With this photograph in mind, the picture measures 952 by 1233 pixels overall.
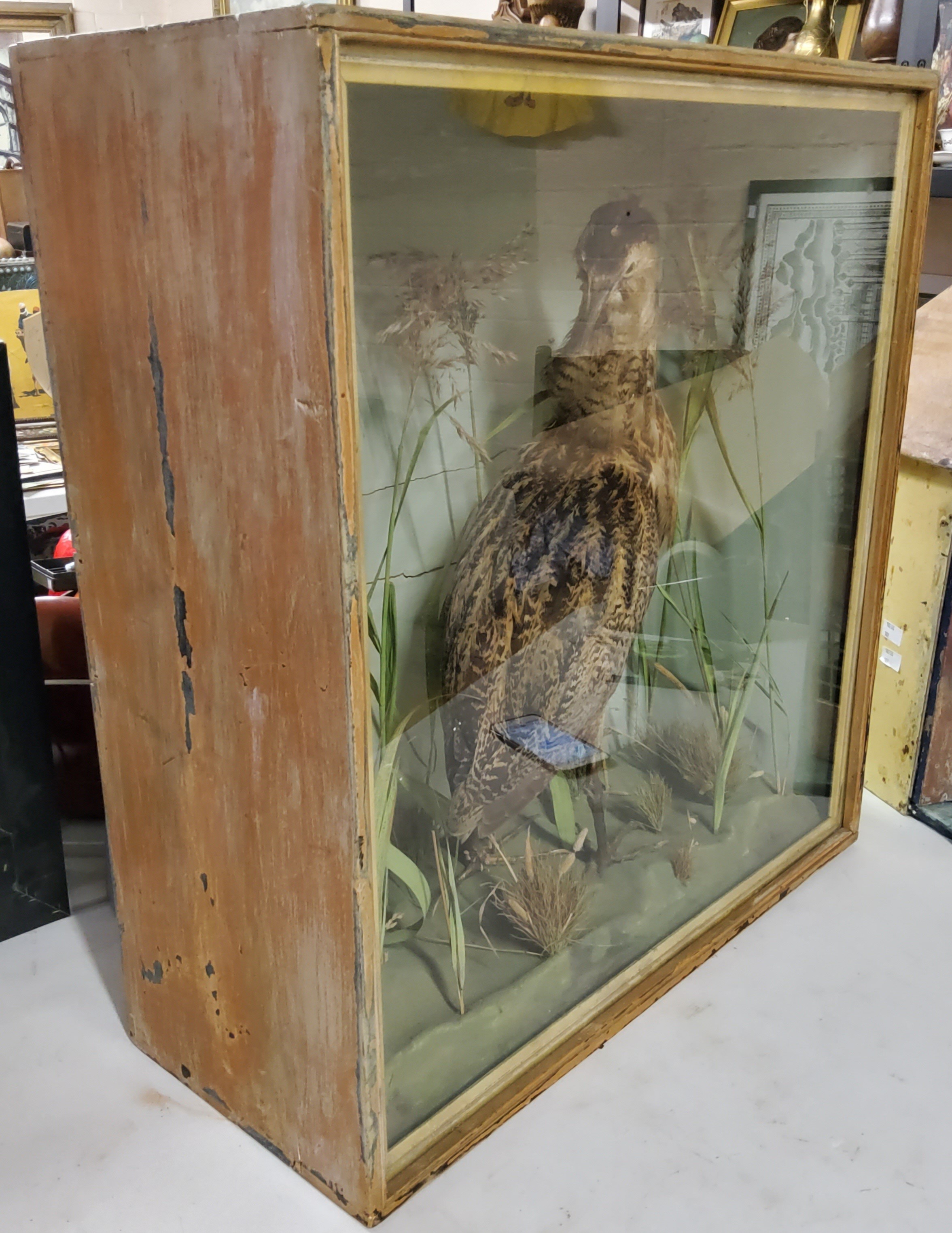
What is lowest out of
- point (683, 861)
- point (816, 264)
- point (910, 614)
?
point (683, 861)

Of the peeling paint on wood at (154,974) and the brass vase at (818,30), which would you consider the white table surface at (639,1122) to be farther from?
the brass vase at (818,30)

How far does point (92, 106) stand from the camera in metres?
0.67

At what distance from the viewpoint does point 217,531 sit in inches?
28.0

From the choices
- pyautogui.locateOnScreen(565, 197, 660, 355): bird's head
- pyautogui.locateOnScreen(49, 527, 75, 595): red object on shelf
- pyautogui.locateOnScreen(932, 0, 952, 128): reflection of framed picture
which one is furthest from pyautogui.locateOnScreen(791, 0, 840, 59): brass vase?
pyautogui.locateOnScreen(49, 527, 75, 595): red object on shelf

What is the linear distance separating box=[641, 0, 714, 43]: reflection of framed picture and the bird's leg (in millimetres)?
1322

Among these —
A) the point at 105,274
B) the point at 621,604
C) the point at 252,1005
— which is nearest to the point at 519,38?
the point at 105,274

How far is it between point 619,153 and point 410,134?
0.23 metres

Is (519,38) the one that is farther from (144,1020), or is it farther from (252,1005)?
(144,1020)

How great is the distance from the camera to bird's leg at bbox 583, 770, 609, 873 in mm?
1026

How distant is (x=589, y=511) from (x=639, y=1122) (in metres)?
0.54

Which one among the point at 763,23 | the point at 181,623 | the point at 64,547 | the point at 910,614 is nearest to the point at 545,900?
the point at 181,623

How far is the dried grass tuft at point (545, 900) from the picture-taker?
943mm

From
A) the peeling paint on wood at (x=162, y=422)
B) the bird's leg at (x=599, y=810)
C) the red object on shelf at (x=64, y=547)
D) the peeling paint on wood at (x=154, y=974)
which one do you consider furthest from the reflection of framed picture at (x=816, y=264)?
the red object on shelf at (x=64, y=547)

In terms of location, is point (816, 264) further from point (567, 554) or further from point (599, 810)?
point (599, 810)
